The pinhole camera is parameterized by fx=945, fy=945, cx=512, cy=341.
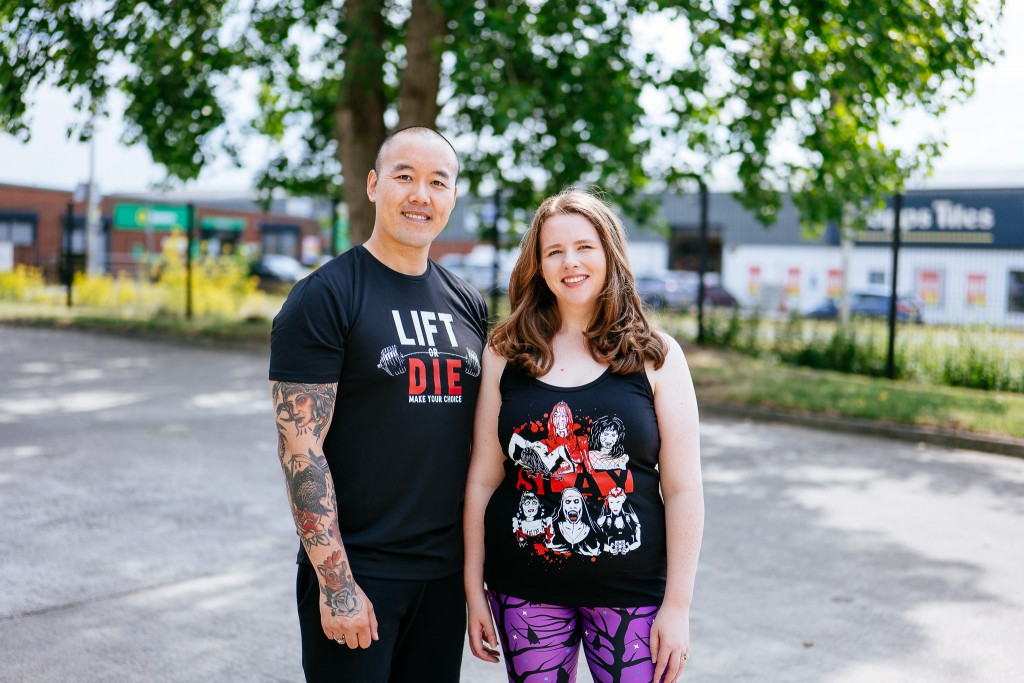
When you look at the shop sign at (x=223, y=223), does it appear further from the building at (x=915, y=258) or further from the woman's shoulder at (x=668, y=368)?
the woman's shoulder at (x=668, y=368)

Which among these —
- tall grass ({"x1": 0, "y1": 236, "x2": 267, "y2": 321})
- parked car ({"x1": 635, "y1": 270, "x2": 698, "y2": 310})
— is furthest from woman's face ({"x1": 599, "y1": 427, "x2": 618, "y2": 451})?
parked car ({"x1": 635, "y1": 270, "x2": 698, "y2": 310})

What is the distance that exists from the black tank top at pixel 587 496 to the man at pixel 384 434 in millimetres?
199

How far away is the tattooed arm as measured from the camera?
2322 mm

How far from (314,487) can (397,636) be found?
49cm

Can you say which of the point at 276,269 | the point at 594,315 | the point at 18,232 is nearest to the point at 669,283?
the point at 276,269

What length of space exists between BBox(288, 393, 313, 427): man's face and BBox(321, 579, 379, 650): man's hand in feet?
1.35

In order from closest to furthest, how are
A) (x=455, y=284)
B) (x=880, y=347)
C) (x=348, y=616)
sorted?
1. (x=348, y=616)
2. (x=455, y=284)
3. (x=880, y=347)

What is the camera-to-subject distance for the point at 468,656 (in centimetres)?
416

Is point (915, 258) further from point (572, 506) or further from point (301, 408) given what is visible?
point (301, 408)

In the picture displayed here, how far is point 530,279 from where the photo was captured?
2680mm

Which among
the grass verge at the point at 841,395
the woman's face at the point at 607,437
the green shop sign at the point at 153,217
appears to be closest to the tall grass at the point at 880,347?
the grass verge at the point at 841,395

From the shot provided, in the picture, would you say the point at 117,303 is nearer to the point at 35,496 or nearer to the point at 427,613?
the point at 35,496

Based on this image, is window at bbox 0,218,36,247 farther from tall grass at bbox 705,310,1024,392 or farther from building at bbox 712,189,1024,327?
tall grass at bbox 705,310,1024,392

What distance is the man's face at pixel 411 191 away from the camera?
8.30 ft
